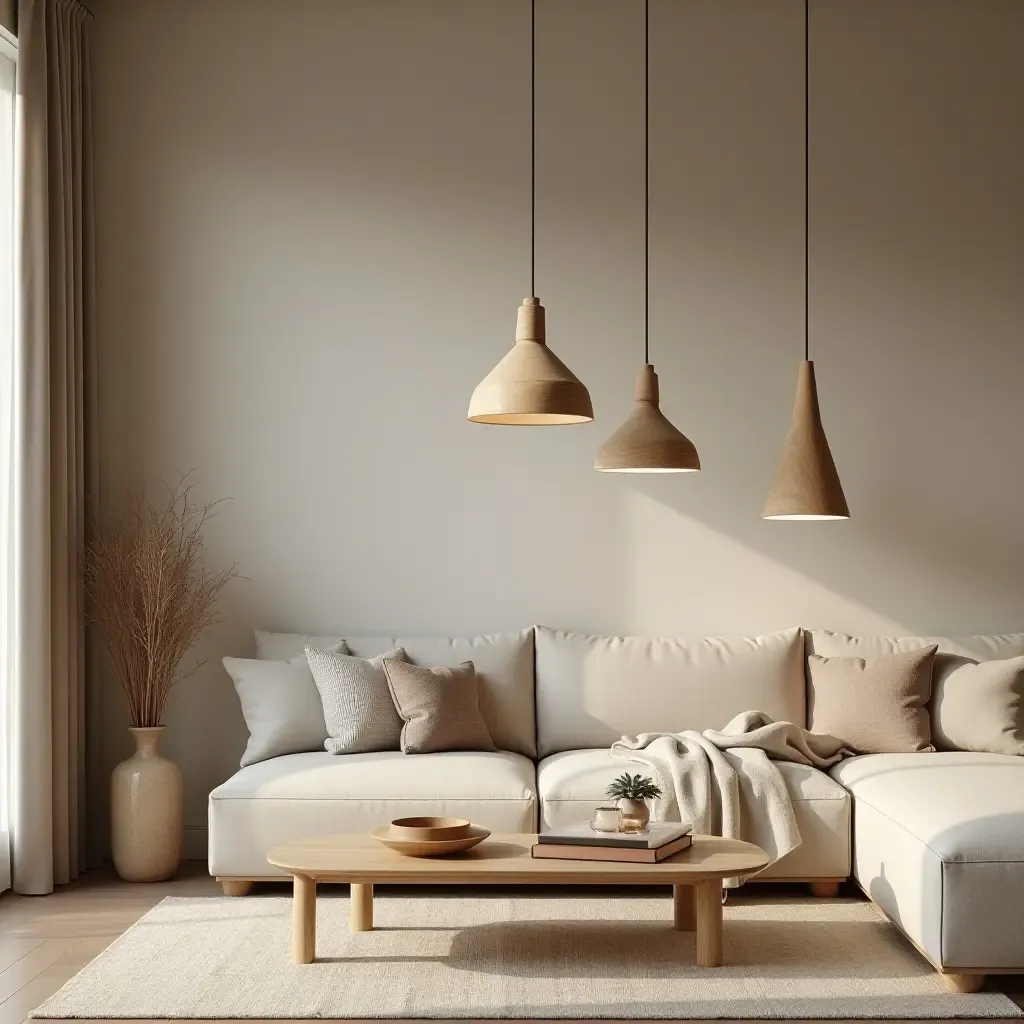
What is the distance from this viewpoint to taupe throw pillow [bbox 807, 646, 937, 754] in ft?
16.2

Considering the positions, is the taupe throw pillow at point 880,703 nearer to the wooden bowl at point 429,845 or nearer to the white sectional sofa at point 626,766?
the white sectional sofa at point 626,766

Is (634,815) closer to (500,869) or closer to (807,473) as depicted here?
(500,869)

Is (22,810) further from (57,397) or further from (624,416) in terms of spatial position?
(624,416)

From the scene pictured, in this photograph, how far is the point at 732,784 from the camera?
14.6 feet

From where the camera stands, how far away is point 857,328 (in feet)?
18.4

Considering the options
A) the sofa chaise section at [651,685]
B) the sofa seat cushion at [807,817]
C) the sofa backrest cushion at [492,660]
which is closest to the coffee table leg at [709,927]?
the sofa seat cushion at [807,817]

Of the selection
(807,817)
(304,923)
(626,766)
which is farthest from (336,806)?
(807,817)

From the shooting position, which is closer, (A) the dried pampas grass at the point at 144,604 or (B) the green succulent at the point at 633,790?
(B) the green succulent at the point at 633,790

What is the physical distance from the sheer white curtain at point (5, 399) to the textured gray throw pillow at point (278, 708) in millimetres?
853

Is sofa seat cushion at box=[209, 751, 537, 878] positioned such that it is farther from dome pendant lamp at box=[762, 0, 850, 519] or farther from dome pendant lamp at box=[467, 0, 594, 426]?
dome pendant lamp at box=[467, 0, 594, 426]

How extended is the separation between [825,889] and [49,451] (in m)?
3.29

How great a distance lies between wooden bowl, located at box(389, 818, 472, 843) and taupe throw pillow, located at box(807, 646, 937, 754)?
1.88 m

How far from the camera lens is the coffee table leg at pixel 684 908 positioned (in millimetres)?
4039

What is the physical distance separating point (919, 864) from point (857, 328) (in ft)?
8.78
